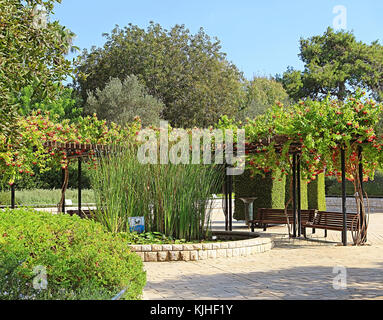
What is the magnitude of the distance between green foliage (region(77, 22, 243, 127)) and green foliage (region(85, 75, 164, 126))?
4.82 feet

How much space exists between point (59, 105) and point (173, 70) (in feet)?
23.6

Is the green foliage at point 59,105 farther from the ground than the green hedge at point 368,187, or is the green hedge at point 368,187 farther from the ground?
the green foliage at point 59,105

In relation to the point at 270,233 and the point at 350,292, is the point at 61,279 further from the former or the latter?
the point at 270,233

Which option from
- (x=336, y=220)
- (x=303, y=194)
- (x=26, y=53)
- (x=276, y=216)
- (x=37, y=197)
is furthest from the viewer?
(x=37, y=197)

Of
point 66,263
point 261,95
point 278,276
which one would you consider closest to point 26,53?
point 66,263

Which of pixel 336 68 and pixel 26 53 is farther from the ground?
pixel 336 68

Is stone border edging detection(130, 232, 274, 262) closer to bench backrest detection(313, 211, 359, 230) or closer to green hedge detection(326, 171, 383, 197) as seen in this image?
bench backrest detection(313, 211, 359, 230)

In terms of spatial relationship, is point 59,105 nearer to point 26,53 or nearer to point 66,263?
point 26,53

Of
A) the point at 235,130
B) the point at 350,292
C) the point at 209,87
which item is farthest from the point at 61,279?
the point at 209,87

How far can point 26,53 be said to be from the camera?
6.16 meters

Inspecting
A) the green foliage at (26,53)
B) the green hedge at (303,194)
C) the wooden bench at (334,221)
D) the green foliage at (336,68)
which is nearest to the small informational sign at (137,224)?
the green foliage at (26,53)

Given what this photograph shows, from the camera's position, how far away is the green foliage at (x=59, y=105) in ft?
89.0

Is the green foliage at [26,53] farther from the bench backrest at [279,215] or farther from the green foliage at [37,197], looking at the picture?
the green foliage at [37,197]

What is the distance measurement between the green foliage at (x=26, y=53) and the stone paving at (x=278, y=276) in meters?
2.88
